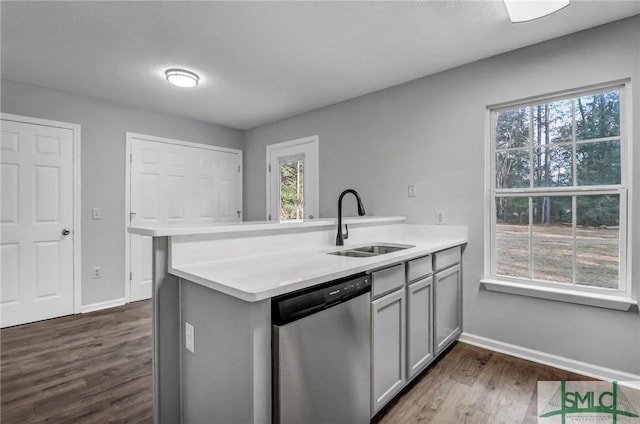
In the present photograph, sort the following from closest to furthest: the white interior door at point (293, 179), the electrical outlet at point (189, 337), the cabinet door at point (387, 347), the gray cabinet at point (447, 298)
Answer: the electrical outlet at point (189, 337) → the cabinet door at point (387, 347) → the gray cabinet at point (447, 298) → the white interior door at point (293, 179)

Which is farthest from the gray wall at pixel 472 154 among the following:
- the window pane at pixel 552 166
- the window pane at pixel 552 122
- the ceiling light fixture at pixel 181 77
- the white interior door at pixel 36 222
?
the white interior door at pixel 36 222

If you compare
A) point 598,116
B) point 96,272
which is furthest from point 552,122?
point 96,272

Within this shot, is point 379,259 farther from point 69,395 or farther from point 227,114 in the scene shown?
point 227,114

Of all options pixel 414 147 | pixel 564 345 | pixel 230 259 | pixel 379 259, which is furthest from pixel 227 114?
pixel 564 345

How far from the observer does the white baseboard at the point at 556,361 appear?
2.09 meters

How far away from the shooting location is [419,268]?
207 cm

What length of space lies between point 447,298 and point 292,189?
2.71 metres

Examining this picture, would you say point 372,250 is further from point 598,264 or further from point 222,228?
point 598,264

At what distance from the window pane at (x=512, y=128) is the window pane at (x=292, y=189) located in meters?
2.45

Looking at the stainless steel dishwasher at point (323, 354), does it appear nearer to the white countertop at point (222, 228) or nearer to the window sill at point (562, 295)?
the white countertop at point (222, 228)

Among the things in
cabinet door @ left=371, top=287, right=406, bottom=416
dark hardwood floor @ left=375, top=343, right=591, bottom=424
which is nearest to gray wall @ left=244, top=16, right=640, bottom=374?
dark hardwood floor @ left=375, top=343, right=591, bottom=424

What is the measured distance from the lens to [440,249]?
91.5 inches

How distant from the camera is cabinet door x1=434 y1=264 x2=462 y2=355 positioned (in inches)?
90.8

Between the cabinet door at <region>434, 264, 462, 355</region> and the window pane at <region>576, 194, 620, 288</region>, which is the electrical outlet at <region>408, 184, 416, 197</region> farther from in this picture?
the window pane at <region>576, 194, 620, 288</region>
